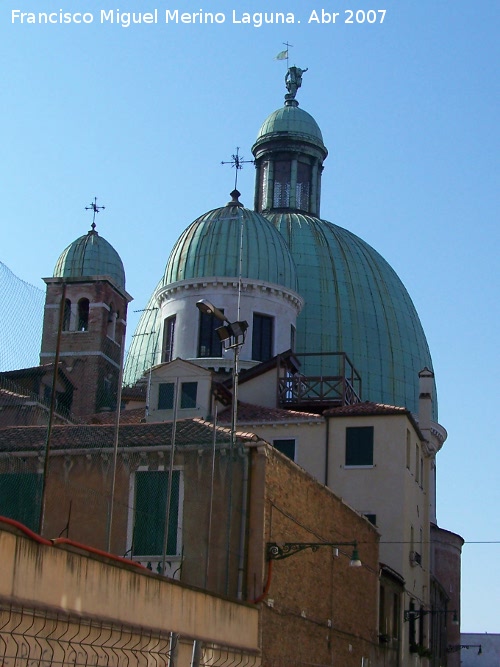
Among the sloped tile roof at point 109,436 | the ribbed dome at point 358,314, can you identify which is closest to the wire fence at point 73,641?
the sloped tile roof at point 109,436

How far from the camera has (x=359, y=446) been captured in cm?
3612

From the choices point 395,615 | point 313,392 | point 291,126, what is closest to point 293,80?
point 291,126

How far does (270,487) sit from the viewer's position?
2481cm

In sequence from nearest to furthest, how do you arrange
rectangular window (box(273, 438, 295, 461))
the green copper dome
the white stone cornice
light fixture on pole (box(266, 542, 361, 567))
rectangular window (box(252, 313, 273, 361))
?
light fixture on pole (box(266, 542, 361, 567)), rectangular window (box(273, 438, 295, 461)), rectangular window (box(252, 313, 273, 361)), the white stone cornice, the green copper dome

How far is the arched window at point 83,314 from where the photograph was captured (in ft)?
166

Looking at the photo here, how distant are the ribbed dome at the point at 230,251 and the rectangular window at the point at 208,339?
174 centimetres

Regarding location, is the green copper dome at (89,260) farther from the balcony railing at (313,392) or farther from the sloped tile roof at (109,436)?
the sloped tile roof at (109,436)

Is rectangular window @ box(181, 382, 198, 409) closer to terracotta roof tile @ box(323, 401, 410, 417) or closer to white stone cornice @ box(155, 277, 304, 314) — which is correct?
terracotta roof tile @ box(323, 401, 410, 417)

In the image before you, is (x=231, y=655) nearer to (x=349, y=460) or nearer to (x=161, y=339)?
(x=349, y=460)

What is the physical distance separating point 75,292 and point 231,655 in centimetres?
3042

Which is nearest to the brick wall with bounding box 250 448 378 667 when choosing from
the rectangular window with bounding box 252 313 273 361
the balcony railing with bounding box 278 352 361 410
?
the balcony railing with bounding box 278 352 361 410

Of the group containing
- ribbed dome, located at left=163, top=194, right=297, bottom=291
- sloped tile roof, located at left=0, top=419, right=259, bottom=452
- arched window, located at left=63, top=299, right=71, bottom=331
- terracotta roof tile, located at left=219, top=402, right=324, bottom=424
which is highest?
ribbed dome, located at left=163, top=194, right=297, bottom=291

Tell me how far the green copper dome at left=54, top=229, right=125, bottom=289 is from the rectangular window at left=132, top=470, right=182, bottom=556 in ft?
89.4

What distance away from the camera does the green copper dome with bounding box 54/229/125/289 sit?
52125 mm
